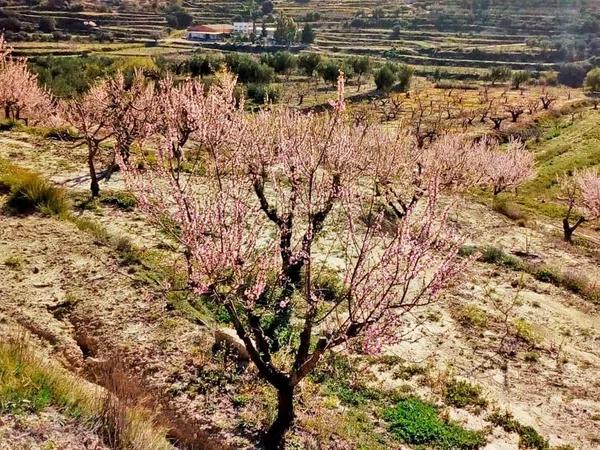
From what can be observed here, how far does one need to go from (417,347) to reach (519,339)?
352 centimetres

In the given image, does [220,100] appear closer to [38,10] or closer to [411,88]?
[411,88]

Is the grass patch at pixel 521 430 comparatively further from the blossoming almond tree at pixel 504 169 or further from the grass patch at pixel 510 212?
the blossoming almond tree at pixel 504 169

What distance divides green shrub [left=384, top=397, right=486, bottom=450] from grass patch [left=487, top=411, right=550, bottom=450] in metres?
0.77

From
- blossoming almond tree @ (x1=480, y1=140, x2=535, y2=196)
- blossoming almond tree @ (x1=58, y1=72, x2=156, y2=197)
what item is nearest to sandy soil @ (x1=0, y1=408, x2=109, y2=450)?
blossoming almond tree @ (x1=58, y1=72, x2=156, y2=197)

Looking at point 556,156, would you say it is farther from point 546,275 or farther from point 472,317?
point 472,317

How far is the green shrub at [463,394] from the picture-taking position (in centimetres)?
1248

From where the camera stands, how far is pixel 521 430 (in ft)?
38.6

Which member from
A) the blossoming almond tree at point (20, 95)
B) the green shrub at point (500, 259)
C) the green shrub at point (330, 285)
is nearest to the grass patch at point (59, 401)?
the green shrub at point (330, 285)

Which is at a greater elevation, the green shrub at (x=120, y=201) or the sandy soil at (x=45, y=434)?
the sandy soil at (x=45, y=434)

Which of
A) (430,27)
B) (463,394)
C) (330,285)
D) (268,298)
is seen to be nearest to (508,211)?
(330,285)

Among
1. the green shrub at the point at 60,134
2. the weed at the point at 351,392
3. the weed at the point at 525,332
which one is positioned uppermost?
the green shrub at the point at 60,134

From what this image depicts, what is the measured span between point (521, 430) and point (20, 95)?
35.6 m

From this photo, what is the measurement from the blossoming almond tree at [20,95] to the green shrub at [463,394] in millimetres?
29327

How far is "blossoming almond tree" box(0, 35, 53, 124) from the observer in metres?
33.9
